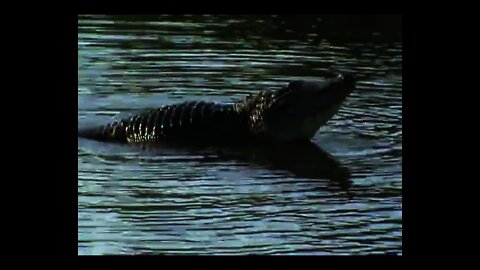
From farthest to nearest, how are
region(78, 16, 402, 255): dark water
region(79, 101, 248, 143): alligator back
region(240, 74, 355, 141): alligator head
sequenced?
region(79, 101, 248, 143): alligator back
region(240, 74, 355, 141): alligator head
region(78, 16, 402, 255): dark water

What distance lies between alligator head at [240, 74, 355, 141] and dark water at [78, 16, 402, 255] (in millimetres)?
178

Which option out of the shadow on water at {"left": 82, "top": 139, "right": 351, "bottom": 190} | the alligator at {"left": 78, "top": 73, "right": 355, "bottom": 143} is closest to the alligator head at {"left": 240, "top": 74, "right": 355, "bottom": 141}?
the alligator at {"left": 78, "top": 73, "right": 355, "bottom": 143}

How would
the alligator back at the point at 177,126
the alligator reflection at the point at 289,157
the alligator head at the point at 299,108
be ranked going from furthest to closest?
1. the alligator back at the point at 177,126
2. the alligator head at the point at 299,108
3. the alligator reflection at the point at 289,157

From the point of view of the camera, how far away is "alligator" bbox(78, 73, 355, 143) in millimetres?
7427

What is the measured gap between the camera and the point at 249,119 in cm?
759

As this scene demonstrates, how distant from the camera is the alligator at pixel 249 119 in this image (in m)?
7.43

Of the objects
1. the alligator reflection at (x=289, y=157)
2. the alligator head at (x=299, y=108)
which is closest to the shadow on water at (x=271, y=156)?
the alligator reflection at (x=289, y=157)

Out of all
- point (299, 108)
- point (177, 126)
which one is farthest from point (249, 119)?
point (177, 126)

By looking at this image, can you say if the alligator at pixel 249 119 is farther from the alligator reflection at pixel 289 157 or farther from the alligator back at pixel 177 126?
the alligator reflection at pixel 289 157

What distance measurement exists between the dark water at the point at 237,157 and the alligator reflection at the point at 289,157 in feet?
0.04

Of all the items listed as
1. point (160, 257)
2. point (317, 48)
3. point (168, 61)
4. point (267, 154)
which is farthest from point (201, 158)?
point (317, 48)

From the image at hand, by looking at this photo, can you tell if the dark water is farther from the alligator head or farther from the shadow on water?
the alligator head

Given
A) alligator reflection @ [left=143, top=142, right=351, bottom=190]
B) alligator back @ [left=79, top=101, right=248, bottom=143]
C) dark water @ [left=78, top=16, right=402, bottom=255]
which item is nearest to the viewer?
dark water @ [left=78, top=16, right=402, bottom=255]

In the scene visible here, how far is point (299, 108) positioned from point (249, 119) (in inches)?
14.6
